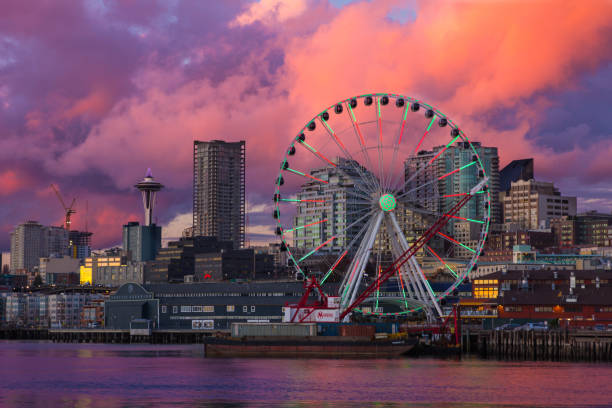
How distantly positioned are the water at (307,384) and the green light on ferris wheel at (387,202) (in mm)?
20521

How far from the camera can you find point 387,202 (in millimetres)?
144125

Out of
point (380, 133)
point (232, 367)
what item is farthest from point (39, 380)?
point (380, 133)

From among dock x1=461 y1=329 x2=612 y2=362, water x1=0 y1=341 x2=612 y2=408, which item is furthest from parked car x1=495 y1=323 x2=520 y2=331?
water x1=0 y1=341 x2=612 y2=408

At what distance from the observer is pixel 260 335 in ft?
475

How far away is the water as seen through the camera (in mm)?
90750

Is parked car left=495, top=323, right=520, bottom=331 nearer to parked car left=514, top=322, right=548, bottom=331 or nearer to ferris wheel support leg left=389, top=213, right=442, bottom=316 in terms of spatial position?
parked car left=514, top=322, right=548, bottom=331

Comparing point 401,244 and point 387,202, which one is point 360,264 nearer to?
point 401,244

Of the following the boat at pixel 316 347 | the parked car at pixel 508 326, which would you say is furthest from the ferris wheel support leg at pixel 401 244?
the parked car at pixel 508 326

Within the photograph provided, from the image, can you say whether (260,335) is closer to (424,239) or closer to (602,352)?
(424,239)

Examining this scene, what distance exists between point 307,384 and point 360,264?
159 feet

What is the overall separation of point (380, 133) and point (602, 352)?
3866cm

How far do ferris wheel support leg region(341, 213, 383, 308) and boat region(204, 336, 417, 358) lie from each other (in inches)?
418

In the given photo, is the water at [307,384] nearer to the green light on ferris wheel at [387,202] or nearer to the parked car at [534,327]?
the parked car at [534,327]

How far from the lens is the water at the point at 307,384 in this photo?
90.8 meters
